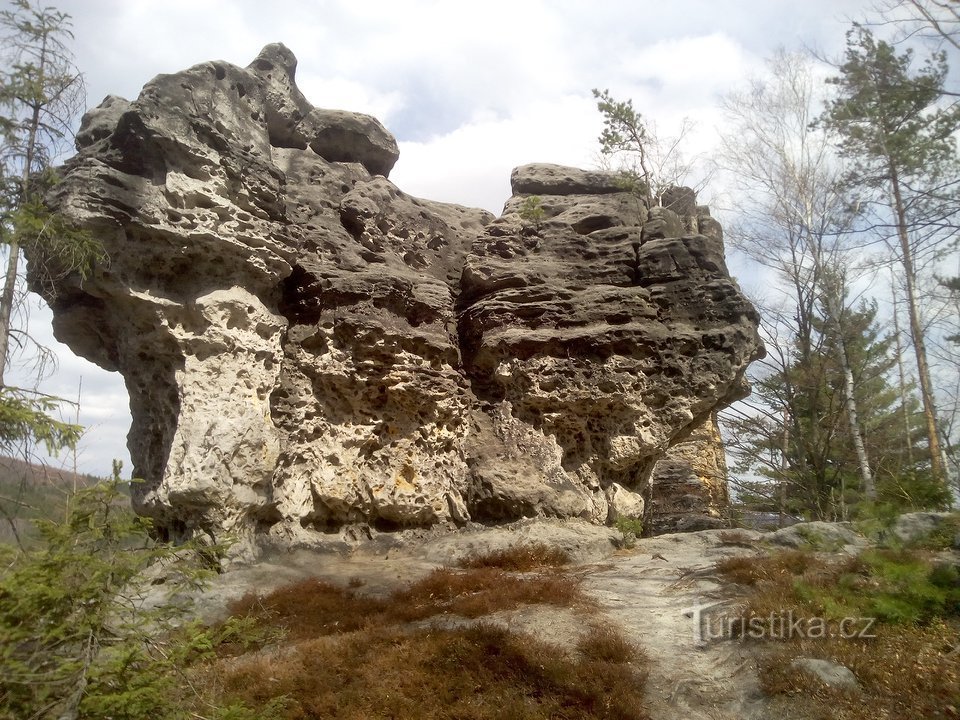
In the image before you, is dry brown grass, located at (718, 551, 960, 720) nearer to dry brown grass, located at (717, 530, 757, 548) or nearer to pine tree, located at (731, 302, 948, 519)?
dry brown grass, located at (717, 530, 757, 548)

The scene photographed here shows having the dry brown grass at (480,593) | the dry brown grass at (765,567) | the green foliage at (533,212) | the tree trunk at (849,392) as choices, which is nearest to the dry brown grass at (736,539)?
the dry brown grass at (765,567)

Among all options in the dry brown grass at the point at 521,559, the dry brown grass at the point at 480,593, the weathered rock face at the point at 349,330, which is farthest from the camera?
→ the weathered rock face at the point at 349,330

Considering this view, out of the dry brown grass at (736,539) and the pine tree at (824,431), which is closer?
the dry brown grass at (736,539)

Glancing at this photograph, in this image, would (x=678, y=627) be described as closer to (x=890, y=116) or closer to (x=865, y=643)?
(x=865, y=643)

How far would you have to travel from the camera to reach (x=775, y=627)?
6250 millimetres

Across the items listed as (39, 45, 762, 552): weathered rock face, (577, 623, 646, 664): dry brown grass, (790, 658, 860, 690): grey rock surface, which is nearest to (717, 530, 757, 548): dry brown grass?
(39, 45, 762, 552): weathered rock face

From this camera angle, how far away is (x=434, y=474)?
11.2m

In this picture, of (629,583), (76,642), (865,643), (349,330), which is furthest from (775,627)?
(349,330)

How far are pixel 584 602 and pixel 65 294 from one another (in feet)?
30.0

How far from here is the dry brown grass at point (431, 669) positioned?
5242 mm

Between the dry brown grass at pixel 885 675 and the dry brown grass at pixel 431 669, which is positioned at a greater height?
the dry brown grass at pixel 885 675

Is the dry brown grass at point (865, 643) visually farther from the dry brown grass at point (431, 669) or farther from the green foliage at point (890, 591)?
the dry brown grass at point (431, 669)

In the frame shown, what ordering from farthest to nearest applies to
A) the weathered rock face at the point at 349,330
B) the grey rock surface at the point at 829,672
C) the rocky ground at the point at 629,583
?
1. the weathered rock face at the point at 349,330
2. the rocky ground at the point at 629,583
3. the grey rock surface at the point at 829,672

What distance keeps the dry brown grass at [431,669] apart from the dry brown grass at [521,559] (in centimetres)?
172
